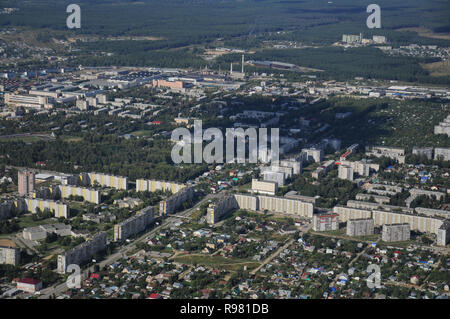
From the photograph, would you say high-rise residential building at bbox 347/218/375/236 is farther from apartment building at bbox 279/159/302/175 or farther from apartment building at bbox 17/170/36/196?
apartment building at bbox 17/170/36/196

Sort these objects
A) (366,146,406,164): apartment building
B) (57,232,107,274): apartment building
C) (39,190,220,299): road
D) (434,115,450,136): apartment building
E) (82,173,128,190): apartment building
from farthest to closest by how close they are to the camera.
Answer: (434,115,450,136): apartment building
(366,146,406,164): apartment building
(82,173,128,190): apartment building
(57,232,107,274): apartment building
(39,190,220,299): road

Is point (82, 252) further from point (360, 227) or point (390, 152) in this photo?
point (390, 152)

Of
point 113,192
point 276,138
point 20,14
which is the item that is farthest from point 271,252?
point 20,14

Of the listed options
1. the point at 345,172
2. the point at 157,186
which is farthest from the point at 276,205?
the point at 345,172

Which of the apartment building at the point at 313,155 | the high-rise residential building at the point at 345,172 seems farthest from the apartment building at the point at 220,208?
the apartment building at the point at 313,155

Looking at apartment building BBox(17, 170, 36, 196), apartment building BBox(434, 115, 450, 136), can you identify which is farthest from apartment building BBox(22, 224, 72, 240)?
apartment building BBox(434, 115, 450, 136)

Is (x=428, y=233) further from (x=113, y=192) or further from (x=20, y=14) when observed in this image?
(x=20, y=14)
